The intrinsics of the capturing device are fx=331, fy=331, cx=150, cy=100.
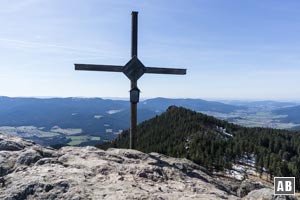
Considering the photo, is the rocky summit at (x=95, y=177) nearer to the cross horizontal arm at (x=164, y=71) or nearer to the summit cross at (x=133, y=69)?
the summit cross at (x=133, y=69)

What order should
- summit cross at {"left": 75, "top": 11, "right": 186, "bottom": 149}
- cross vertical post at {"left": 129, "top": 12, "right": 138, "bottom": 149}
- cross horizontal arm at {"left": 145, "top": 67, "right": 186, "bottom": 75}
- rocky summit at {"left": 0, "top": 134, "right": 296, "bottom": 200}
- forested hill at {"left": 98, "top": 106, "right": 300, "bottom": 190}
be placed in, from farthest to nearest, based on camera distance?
forested hill at {"left": 98, "top": 106, "right": 300, "bottom": 190}, cross horizontal arm at {"left": 145, "top": 67, "right": 186, "bottom": 75}, cross vertical post at {"left": 129, "top": 12, "right": 138, "bottom": 149}, summit cross at {"left": 75, "top": 11, "right": 186, "bottom": 149}, rocky summit at {"left": 0, "top": 134, "right": 296, "bottom": 200}

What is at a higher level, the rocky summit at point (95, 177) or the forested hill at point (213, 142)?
the rocky summit at point (95, 177)

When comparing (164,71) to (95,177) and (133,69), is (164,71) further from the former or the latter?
(95,177)

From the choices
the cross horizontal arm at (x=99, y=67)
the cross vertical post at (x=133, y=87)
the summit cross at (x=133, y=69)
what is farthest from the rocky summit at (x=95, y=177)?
the cross horizontal arm at (x=99, y=67)

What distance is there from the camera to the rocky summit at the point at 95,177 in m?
7.79

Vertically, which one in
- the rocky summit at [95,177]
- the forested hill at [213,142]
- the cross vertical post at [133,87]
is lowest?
the forested hill at [213,142]

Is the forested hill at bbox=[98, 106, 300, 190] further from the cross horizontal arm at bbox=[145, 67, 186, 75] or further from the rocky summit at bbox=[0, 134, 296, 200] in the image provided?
the rocky summit at bbox=[0, 134, 296, 200]

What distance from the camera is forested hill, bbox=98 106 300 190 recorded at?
4193 inches

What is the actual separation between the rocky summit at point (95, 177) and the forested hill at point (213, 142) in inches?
3203

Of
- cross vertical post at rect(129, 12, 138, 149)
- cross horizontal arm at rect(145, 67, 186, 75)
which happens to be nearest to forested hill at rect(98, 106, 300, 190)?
cross horizontal arm at rect(145, 67, 186, 75)

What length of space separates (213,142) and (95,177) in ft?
382

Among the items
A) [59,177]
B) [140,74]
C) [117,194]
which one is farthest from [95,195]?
[140,74]

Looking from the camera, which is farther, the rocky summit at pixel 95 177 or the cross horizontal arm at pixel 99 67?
the cross horizontal arm at pixel 99 67

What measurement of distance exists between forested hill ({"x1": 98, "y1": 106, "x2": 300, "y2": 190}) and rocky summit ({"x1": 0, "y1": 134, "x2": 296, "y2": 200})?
81.4 metres
